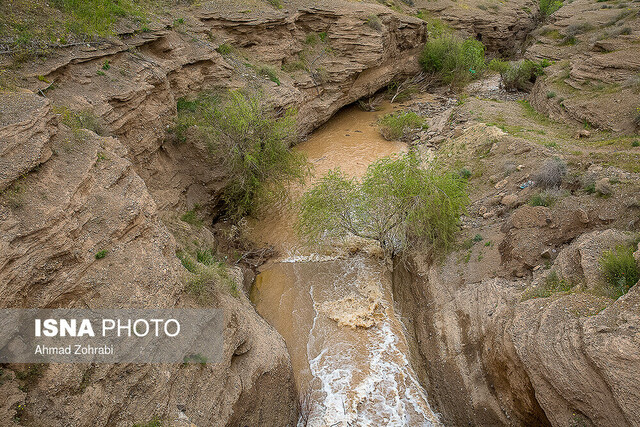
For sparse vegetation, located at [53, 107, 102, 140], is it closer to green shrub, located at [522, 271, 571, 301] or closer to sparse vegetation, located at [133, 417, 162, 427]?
sparse vegetation, located at [133, 417, 162, 427]

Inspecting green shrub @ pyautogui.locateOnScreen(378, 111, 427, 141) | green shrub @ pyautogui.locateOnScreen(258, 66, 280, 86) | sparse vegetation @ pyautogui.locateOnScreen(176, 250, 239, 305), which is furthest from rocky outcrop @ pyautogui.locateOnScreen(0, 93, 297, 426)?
green shrub @ pyautogui.locateOnScreen(378, 111, 427, 141)

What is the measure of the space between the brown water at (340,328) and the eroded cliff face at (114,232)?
4.32 ft

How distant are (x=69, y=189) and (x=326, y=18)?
76.6 ft

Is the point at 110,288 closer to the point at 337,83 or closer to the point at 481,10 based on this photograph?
the point at 337,83

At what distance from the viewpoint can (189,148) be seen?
15000 mm

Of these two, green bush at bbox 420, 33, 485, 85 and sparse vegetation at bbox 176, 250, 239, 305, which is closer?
sparse vegetation at bbox 176, 250, 239, 305

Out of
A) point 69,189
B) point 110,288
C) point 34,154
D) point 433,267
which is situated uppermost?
point 34,154

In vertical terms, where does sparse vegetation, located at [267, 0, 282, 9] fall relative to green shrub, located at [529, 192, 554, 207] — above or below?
above

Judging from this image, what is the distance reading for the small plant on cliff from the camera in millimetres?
11492

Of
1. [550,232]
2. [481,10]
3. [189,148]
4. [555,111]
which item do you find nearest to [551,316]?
[550,232]

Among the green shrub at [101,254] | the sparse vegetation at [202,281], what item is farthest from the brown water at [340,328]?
the green shrub at [101,254]

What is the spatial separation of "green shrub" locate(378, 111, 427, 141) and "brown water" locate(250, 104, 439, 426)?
10.3 meters

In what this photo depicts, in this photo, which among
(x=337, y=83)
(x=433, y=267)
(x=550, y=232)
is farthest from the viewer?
(x=337, y=83)

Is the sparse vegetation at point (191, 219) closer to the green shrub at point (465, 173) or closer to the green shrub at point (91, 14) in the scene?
the green shrub at point (91, 14)
